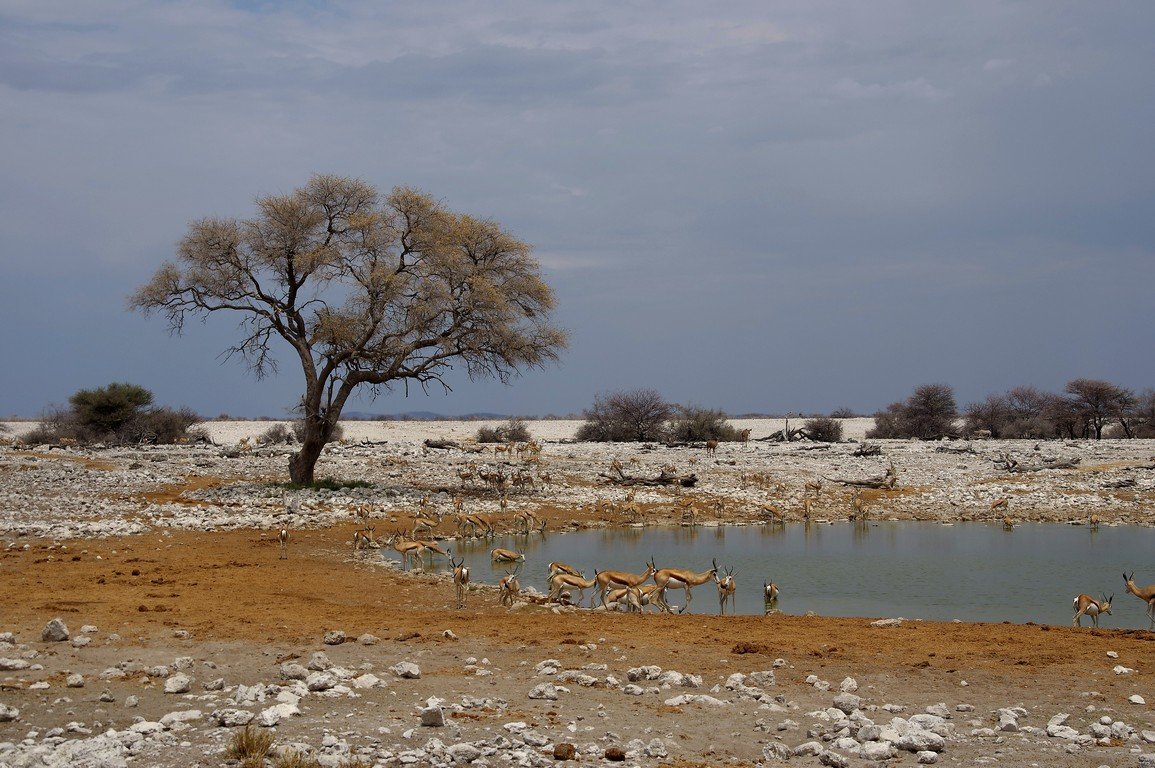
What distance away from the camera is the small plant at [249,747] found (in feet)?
19.9

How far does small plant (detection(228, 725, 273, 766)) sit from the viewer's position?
608cm

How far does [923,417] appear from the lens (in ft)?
167

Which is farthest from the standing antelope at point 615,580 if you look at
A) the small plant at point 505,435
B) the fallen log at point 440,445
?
the small plant at point 505,435

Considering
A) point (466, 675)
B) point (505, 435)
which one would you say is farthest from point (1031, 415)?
point (466, 675)

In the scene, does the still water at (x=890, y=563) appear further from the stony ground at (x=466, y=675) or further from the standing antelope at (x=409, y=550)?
the stony ground at (x=466, y=675)

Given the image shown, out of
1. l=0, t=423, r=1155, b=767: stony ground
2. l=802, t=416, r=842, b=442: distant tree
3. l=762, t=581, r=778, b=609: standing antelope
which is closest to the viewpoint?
l=0, t=423, r=1155, b=767: stony ground

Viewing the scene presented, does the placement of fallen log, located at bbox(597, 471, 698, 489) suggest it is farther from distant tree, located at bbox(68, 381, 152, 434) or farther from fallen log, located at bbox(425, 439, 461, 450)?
distant tree, located at bbox(68, 381, 152, 434)

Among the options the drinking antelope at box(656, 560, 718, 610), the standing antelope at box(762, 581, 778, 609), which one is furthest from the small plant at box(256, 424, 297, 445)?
the standing antelope at box(762, 581, 778, 609)

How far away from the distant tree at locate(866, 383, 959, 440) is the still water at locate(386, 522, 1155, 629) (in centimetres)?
2913

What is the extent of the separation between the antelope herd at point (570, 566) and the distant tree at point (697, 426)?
7831 mm

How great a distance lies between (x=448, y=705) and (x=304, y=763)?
1.74m

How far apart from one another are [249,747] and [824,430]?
4593 cm

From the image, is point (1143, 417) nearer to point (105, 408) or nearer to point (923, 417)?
point (923, 417)

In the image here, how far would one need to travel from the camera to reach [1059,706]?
25.0 feet
